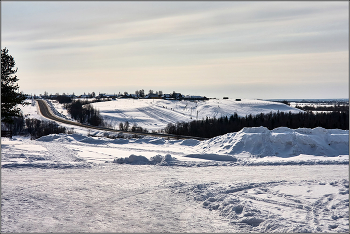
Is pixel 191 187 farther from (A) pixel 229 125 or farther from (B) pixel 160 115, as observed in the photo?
(B) pixel 160 115

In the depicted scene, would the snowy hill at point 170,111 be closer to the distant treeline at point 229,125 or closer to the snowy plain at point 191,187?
the distant treeline at point 229,125

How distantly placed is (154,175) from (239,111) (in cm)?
11190

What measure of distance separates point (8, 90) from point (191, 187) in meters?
21.1

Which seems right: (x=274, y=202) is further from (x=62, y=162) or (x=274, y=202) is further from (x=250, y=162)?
(x=62, y=162)

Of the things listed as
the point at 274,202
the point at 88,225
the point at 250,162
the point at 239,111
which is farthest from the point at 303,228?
the point at 239,111

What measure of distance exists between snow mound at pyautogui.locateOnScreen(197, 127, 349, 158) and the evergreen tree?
55.9ft

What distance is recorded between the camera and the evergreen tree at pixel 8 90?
2717cm

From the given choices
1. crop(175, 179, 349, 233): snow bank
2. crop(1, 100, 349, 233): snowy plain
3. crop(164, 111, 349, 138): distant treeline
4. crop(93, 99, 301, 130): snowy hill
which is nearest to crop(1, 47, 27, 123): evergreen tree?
crop(1, 100, 349, 233): snowy plain

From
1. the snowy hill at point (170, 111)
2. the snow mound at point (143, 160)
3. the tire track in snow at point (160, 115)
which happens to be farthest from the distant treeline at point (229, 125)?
the snow mound at point (143, 160)

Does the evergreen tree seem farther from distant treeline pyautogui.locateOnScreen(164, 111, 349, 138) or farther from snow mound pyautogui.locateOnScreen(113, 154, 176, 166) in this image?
distant treeline pyautogui.locateOnScreen(164, 111, 349, 138)

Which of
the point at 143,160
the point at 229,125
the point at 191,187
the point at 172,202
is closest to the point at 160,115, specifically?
the point at 229,125

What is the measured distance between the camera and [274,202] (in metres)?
11.6

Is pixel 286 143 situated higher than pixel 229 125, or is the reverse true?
pixel 286 143

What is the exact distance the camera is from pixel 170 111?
117 meters
